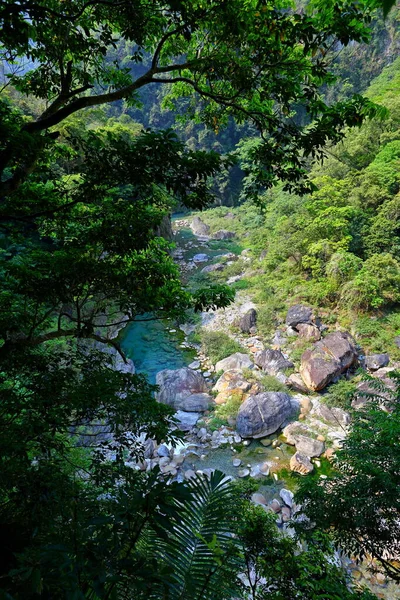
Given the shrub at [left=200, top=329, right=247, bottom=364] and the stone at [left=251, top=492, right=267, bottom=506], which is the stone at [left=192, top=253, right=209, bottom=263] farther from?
the stone at [left=251, top=492, right=267, bottom=506]

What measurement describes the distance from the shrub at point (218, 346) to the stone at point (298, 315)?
201 centimetres

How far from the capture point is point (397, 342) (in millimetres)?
9609

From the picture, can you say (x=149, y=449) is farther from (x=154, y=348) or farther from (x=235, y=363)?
(x=154, y=348)

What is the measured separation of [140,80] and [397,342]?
997 cm

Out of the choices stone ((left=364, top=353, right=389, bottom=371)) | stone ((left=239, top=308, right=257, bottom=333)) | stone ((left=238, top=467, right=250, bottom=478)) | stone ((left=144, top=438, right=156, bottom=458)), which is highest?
stone ((left=239, top=308, right=257, bottom=333))

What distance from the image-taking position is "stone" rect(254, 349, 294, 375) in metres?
10.1

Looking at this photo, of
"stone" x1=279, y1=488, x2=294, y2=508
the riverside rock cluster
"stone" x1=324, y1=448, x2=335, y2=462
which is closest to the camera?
"stone" x1=279, y1=488, x2=294, y2=508

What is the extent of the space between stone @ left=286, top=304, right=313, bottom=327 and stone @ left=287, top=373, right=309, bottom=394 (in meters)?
2.36

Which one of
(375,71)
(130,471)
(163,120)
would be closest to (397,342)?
(130,471)

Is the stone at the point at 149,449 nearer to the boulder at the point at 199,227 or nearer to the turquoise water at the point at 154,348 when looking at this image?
the turquoise water at the point at 154,348

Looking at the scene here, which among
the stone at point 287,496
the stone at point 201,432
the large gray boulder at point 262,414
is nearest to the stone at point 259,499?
the stone at point 287,496

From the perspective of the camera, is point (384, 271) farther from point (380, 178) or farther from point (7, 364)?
point (7, 364)

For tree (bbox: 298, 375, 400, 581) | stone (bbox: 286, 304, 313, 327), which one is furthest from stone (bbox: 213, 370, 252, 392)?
tree (bbox: 298, 375, 400, 581)

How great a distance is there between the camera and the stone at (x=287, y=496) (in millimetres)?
6254
